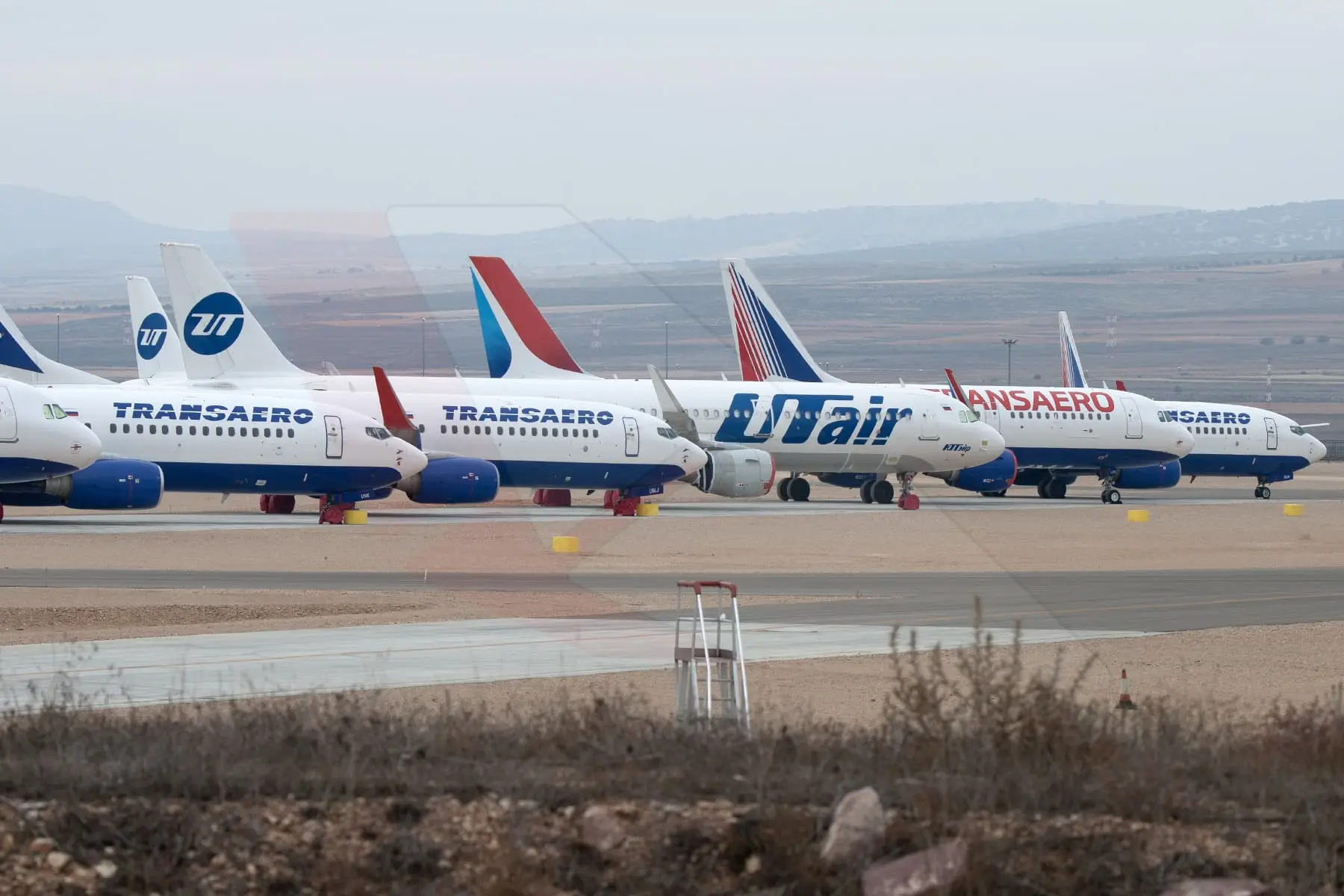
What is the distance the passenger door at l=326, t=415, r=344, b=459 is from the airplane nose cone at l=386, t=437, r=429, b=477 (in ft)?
4.63

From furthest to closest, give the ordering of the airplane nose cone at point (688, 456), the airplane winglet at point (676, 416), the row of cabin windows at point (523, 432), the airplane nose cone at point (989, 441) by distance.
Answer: the airplane nose cone at point (989, 441), the airplane winglet at point (676, 416), the airplane nose cone at point (688, 456), the row of cabin windows at point (523, 432)

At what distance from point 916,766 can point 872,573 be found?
26.4 m

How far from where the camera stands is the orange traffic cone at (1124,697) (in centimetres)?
1706

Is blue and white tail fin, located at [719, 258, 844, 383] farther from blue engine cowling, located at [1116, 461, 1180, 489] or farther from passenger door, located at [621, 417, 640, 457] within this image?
passenger door, located at [621, 417, 640, 457]

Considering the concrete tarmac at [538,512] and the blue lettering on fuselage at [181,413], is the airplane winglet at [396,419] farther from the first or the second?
the blue lettering on fuselage at [181,413]

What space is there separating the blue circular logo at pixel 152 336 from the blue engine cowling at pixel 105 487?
20.1 meters

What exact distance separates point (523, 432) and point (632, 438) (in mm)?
3538

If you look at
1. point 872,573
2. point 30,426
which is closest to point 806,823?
point 872,573

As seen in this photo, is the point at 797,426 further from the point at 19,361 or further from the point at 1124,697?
the point at 1124,697

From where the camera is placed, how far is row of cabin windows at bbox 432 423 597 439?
188 feet

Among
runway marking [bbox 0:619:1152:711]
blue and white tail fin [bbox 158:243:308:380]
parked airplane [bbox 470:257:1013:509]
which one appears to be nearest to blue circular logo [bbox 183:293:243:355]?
blue and white tail fin [bbox 158:243:308:380]

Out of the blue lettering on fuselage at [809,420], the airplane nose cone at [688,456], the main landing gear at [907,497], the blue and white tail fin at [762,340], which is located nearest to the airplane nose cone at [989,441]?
the main landing gear at [907,497]

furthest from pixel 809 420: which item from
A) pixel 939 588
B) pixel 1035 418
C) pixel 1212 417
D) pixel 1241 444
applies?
pixel 939 588

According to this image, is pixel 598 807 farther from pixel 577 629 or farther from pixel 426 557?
pixel 426 557
